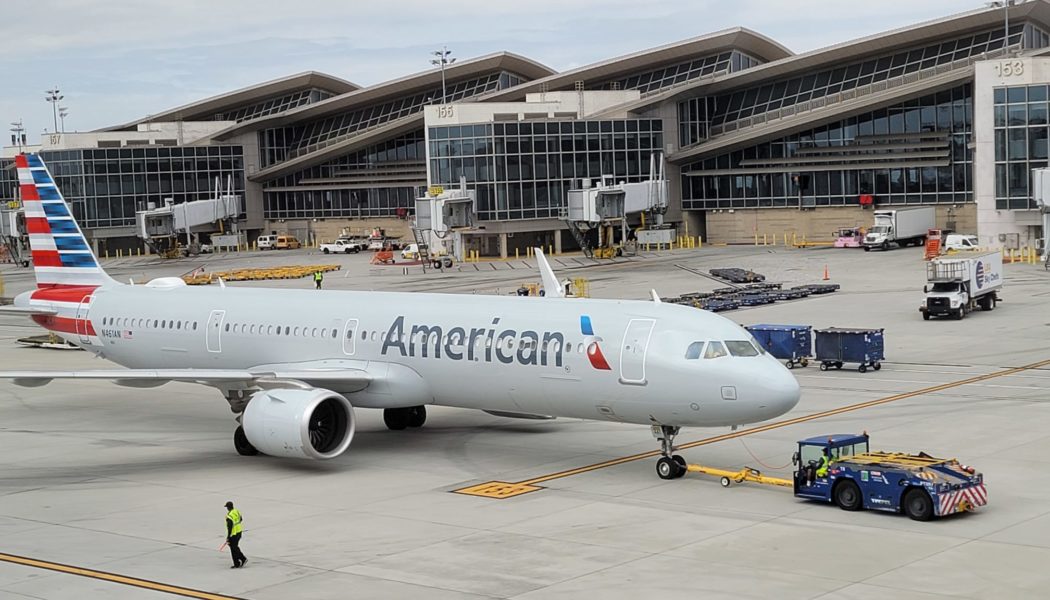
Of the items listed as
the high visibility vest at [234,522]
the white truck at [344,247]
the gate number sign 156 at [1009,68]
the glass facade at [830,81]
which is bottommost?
the high visibility vest at [234,522]

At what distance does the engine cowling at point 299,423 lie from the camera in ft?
108

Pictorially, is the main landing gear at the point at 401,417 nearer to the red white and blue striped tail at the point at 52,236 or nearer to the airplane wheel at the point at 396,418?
the airplane wheel at the point at 396,418

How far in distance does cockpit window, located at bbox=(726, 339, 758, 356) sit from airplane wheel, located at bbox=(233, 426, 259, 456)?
1365 cm

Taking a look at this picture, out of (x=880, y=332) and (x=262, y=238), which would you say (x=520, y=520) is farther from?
(x=262, y=238)

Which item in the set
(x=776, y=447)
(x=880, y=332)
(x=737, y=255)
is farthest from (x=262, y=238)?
(x=776, y=447)

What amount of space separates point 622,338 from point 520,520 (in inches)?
219

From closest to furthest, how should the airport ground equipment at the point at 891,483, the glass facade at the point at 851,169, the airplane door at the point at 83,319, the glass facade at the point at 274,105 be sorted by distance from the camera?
the airport ground equipment at the point at 891,483 → the airplane door at the point at 83,319 → the glass facade at the point at 851,169 → the glass facade at the point at 274,105

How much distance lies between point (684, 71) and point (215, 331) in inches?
3986

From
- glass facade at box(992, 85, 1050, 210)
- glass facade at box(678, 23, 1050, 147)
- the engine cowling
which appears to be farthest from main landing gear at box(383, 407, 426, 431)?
glass facade at box(678, 23, 1050, 147)

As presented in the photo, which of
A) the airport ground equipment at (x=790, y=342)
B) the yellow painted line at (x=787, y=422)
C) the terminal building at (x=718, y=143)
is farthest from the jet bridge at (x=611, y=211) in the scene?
the yellow painted line at (x=787, y=422)

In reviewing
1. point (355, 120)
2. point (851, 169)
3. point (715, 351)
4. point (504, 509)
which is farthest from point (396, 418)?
point (355, 120)

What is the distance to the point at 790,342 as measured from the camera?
51906 mm

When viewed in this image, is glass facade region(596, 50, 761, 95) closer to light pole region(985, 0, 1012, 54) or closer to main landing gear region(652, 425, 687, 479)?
light pole region(985, 0, 1012, 54)

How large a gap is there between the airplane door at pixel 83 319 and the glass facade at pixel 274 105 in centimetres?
12150
